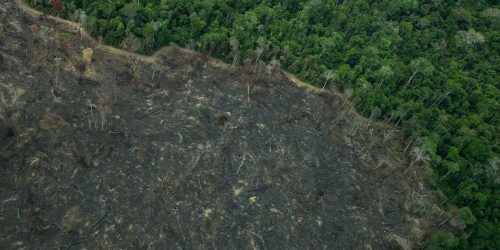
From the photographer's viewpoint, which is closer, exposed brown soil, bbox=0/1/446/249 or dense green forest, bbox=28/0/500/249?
exposed brown soil, bbox=0/1/446/249

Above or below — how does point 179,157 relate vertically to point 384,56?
below

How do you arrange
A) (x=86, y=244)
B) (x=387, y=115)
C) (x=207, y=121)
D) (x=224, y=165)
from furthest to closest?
(x=387, y=115) < (x=207, y=121) < (x=224, y=165) < (x=86, y=244)

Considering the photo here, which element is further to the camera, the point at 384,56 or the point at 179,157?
the point at 384,56

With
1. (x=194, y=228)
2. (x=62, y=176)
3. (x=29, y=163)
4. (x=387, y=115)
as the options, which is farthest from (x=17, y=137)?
(x=387, y=115)

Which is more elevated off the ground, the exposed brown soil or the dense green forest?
the dense green forest

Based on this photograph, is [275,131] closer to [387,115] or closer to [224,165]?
[224,165]
